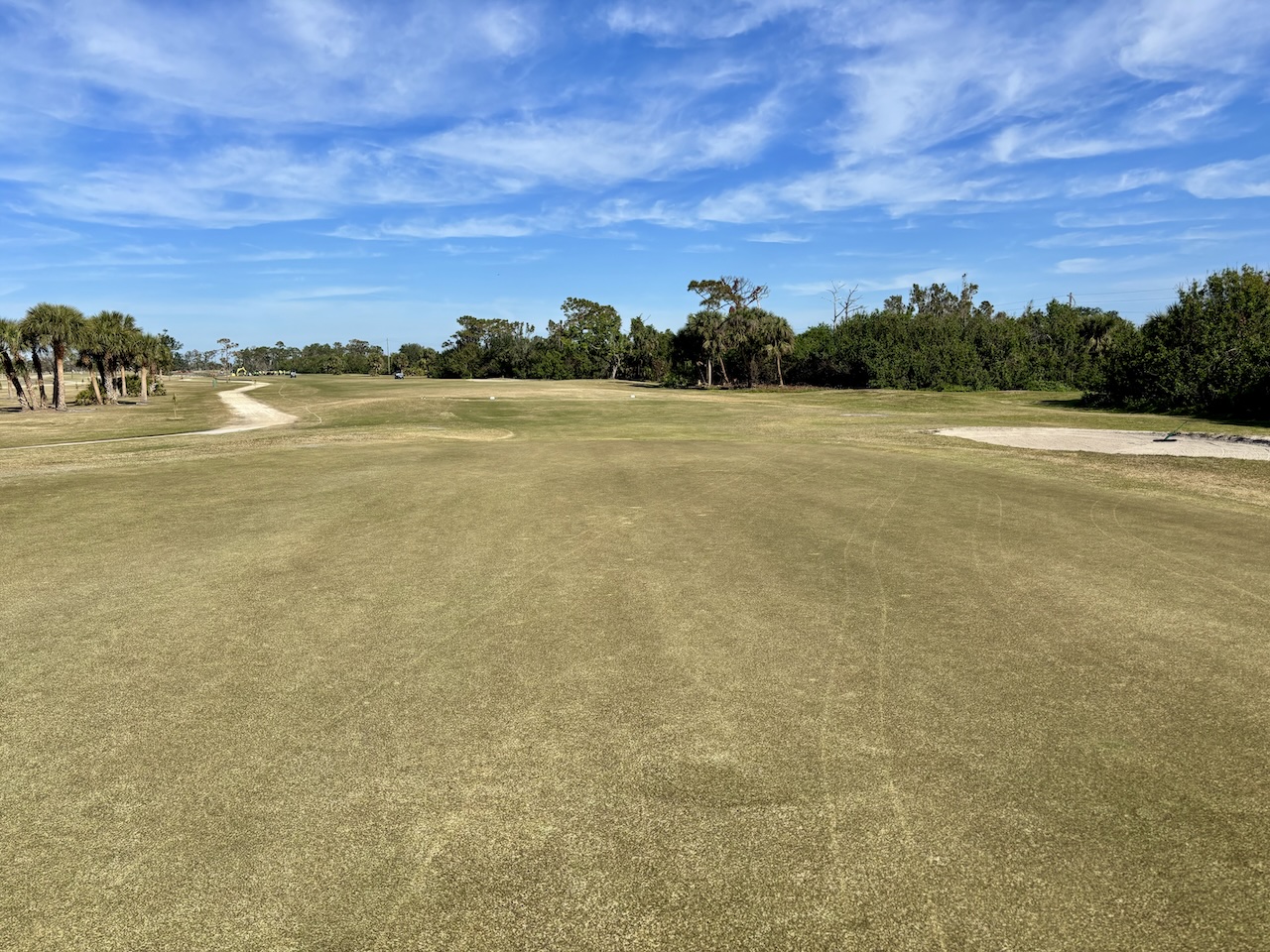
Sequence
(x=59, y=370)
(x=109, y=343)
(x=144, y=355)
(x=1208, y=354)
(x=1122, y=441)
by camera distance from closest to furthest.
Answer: (x=1122, y=441) < (x=1208, y=354) < (x=59, y=370) < (x=109, y=343) < (x=144, y=355)

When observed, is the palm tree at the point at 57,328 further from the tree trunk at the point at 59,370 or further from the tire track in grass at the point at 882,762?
the tire track in grass at the point at 882,762

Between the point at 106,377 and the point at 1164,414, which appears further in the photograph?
the point at 106,377

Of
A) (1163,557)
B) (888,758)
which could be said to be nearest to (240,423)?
(888,758)

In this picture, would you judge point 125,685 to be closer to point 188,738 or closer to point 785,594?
point 188,738

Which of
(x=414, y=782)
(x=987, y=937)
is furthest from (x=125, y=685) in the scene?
(x=987, y=937)

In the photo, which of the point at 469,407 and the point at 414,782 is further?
the point at 469,407

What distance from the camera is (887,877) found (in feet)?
11.7

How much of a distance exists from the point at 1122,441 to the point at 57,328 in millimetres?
57330

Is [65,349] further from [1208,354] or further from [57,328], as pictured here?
[1208,354]

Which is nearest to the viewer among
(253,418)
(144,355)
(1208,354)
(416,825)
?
(416,825)

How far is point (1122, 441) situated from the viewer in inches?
874

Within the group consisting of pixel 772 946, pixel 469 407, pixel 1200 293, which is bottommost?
pixel 772 946

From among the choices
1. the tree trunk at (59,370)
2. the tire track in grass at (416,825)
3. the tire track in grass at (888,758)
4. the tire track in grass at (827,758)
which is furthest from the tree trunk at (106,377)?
the tire track in grass at (827,758)

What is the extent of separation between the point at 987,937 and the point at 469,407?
4112 cm
